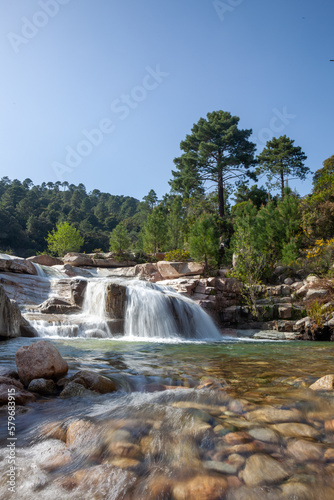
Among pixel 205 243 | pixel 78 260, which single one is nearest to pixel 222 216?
pixel 205 243

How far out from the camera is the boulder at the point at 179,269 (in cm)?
1966

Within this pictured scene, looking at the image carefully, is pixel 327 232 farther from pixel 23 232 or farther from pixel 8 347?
pixel 23 232

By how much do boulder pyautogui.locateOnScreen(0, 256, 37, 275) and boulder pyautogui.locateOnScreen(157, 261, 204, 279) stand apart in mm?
8642

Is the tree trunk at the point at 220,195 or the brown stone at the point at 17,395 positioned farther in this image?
the tree trunk at the point at 220,195

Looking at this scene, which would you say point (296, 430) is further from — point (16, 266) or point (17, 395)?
point (16, 266)

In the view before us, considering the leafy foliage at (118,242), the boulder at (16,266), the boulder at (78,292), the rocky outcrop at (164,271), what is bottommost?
the boulder at (78,292)

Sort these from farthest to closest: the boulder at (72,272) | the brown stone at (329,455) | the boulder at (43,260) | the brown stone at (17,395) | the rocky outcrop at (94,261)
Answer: the rocky outcrop at (94,261)
the boulder at (43,260)
the boulder at (72,272)
the brown stone at (17,395)
the brown stone at (329,455)

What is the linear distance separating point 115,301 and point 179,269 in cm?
849

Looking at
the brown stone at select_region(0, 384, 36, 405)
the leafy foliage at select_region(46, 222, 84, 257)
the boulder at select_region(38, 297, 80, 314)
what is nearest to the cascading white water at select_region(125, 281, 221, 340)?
the boulder at select_region(38, 297, 80, 314)

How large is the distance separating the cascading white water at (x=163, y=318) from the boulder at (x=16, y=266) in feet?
24.9

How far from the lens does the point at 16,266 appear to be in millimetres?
16312

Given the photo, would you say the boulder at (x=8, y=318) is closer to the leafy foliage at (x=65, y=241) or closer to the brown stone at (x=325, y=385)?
the brown stone at (x=325, y=385)

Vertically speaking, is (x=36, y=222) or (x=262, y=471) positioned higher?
(x=36, y=222)

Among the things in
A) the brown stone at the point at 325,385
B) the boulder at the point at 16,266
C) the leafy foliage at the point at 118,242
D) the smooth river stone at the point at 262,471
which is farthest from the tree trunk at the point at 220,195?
the smooth river stone at the point at 262,471
